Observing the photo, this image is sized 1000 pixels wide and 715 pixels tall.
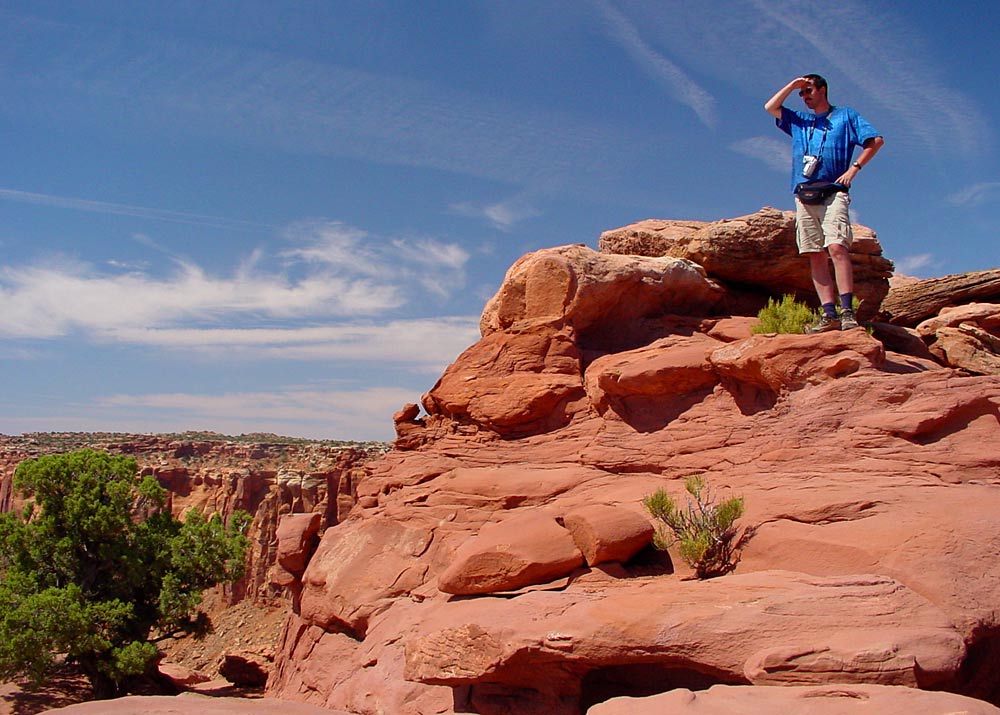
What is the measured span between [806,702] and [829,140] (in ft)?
22.1

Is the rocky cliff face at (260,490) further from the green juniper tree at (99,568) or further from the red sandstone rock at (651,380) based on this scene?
the red sandstone rock at (651,380)

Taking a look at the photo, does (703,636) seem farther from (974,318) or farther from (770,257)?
(974,318)

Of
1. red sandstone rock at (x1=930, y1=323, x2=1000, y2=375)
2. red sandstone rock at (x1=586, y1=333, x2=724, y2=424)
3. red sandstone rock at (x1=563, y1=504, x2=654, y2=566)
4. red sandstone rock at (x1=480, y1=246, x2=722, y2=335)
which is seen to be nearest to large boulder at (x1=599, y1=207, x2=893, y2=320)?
red sandstone rock at (x1=480, y1=246, x2=722, y2=335)

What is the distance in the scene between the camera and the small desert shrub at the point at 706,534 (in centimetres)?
702

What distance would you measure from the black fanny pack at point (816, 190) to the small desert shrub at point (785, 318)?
4.40ft

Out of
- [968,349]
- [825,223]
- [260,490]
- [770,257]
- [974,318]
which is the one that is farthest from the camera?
[260,490]

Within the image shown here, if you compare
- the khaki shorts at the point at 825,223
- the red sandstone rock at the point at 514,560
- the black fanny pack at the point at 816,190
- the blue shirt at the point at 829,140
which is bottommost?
the red sandstone rock at the point at 514,560

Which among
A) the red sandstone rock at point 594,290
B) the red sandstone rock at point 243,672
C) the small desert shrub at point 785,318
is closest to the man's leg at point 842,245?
the small desert shrub at point 785,318

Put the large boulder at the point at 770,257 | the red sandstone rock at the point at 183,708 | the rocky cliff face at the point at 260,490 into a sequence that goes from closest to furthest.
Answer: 1. the red sandstone rock at the point at 183,708
2. the large boulder at the point at 770,257
3. the rocky cliff face at the point at 260,490

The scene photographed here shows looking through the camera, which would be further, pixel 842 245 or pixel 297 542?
pixel 297 542

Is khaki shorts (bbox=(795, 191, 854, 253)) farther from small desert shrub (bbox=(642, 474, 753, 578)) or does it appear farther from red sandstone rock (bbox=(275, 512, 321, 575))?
red sandstone rock (bbox=(275, 512, 321, 575))

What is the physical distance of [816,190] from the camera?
9070 mm

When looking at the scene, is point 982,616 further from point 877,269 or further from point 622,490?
point 877,269

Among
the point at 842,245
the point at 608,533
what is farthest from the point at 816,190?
the point at 608,533
